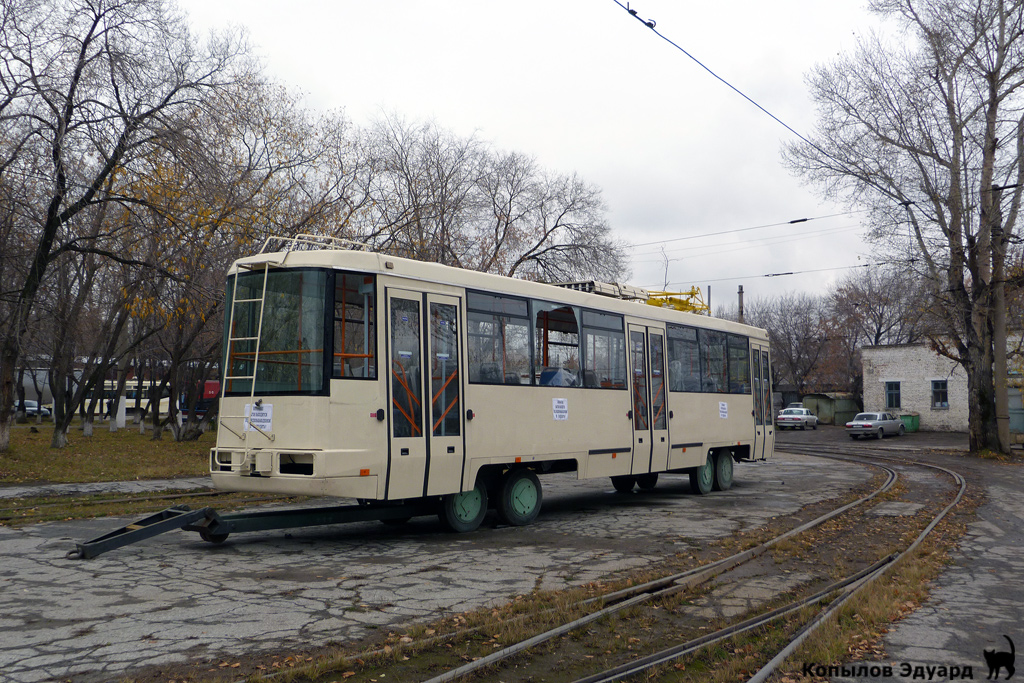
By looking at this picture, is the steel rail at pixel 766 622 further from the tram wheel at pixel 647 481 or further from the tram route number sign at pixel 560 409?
the tram wheel at pixel 647 481

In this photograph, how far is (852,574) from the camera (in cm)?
810

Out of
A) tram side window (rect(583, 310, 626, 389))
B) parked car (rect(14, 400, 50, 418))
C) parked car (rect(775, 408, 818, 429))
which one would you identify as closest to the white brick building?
parked car (rect(775, 408, 818, 429))

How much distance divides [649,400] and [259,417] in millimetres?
6924

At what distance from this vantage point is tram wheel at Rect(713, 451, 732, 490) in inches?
645

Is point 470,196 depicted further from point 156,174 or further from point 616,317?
point 616,317

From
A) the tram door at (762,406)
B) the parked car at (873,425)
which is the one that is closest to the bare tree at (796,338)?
the parked car at (873,425)

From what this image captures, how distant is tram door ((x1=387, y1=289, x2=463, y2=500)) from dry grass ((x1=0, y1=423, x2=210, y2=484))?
1016 cm

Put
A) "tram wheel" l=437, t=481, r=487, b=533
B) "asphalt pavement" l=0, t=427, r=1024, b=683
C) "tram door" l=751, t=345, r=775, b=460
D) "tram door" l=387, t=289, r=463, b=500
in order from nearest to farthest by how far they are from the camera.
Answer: "asphalt pavement" l=0, t=427, r=1024, b=683
"tram door" l=387, t=289, r=463, b=500
"tram wheel" l=437, t=481, r=487, b=533
"tram door" l=751, t=345, r=775, b=460

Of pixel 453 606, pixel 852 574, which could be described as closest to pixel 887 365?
pixel 852 574

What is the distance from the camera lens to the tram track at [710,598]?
16.6 feet

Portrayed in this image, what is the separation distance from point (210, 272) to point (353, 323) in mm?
11814

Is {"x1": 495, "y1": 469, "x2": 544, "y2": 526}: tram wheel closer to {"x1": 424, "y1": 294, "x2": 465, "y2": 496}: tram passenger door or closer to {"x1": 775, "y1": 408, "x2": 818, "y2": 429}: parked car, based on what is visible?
{"x1": 424, "y1": 294, "x2": 465, "y2": 496}: tram passenger door

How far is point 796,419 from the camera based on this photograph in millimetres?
49094

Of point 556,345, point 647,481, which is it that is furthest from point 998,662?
point 647,481
